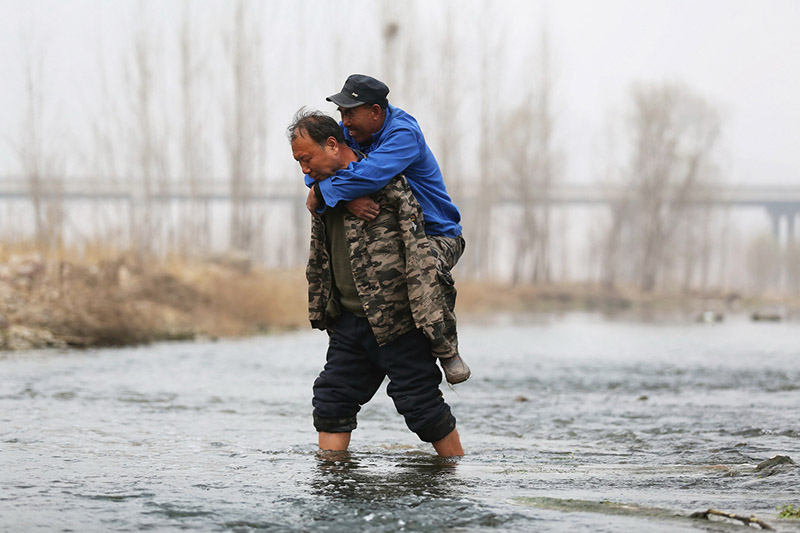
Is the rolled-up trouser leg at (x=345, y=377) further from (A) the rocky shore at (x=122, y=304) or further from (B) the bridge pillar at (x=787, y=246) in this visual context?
(B) the bridge pillar at (x=787, y=246)

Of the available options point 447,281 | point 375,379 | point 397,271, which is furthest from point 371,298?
point 375,379

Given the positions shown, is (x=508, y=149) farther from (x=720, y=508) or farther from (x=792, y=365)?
(x=720, y=508)

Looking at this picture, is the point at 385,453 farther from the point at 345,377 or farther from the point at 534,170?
the point at 534,170

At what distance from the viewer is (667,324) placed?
28.1m

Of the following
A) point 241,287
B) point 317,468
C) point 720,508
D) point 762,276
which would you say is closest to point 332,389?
point 317,468

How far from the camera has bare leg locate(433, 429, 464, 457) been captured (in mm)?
5297

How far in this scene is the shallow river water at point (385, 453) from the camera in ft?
12.6

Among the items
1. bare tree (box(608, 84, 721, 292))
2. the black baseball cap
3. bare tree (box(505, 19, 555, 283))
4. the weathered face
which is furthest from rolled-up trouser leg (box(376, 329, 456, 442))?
bare tree (box(608, 84, 721, 292))

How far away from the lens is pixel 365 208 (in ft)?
16.3

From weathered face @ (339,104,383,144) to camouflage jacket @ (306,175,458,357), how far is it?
11.6 inches

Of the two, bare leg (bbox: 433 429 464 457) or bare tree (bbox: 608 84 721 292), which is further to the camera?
bare tree (bbox: 608 84 721 292)

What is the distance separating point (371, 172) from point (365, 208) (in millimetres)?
194

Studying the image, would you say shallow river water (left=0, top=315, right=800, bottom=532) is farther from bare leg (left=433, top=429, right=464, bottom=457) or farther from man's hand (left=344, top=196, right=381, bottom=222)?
man's hand (left=344, top=196, right=381, bottom=222)

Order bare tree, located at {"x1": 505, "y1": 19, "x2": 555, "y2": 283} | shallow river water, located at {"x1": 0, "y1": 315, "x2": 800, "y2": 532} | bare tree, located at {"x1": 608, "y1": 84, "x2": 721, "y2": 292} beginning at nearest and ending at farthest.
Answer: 1. shallow river water, located at {"x1": 0, "y1": 315, "x2": 800, "y2": 532}
2. bare tree, located at {"x1": 505, "y1": 19, "x2": 555, "y2": 283}
3. bare tree, located at {"x1": 608, "y1": 84, "x2": 721, "y2": 292}
